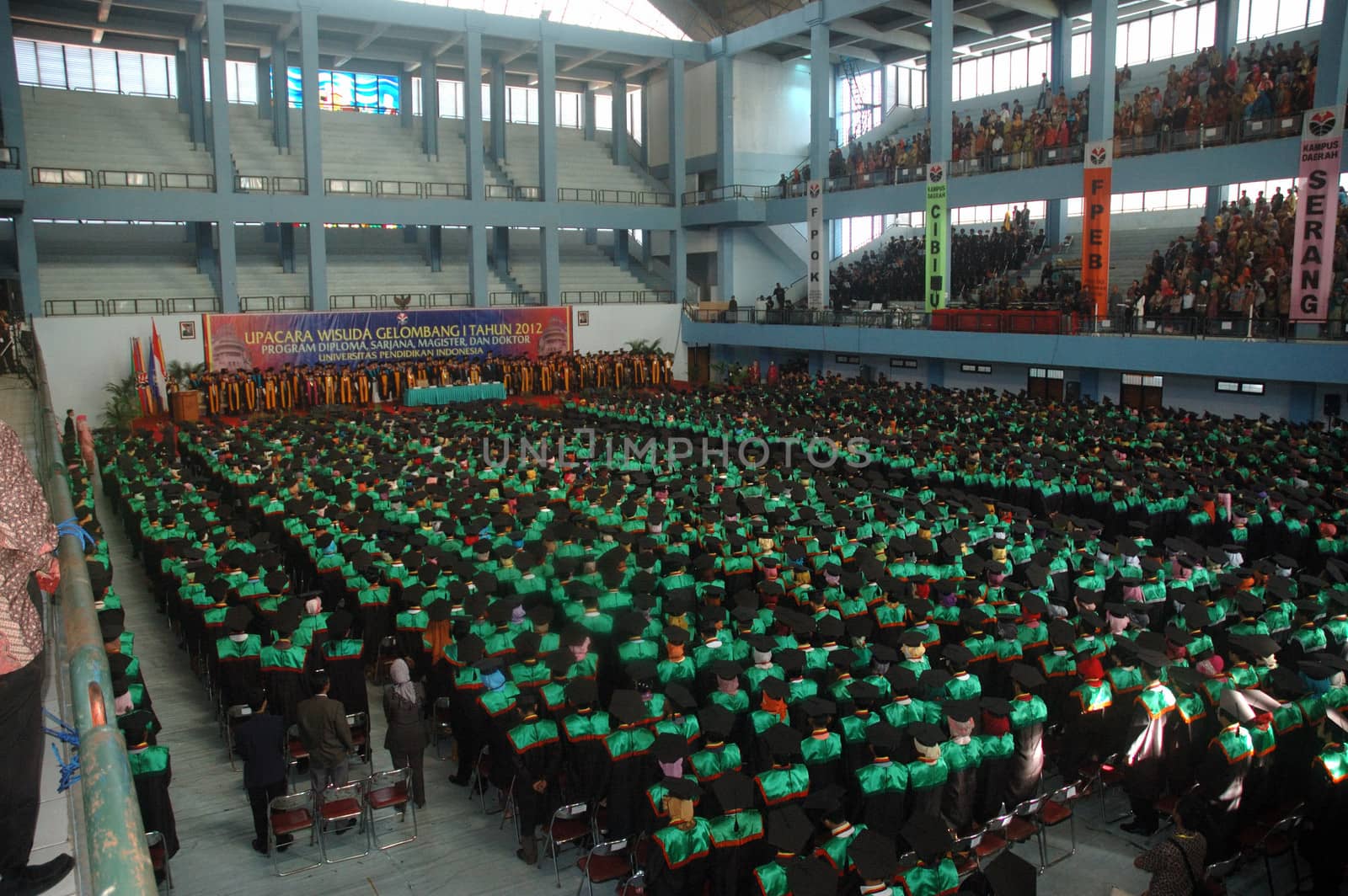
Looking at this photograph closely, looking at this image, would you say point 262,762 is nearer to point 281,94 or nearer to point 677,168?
point 281,94

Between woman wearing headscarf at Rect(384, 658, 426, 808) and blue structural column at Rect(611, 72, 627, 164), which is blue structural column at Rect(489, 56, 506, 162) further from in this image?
woman wearing headscarf at Rect(384, 658, 426, 808)

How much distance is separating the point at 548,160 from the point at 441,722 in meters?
24.4

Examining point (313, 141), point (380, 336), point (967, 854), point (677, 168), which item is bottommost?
point (967, 854)

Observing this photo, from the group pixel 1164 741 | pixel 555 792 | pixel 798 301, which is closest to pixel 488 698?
pixel 555 792

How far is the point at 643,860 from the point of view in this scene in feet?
19.2

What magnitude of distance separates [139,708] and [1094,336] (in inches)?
725

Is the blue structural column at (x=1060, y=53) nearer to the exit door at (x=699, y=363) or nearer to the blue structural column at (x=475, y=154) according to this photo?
the exit door at (x=699, y=363)

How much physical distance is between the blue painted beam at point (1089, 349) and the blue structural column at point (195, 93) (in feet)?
54.9

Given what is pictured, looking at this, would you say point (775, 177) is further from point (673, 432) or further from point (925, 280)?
point (673, 432)

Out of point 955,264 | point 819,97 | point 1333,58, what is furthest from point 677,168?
point 1333,58

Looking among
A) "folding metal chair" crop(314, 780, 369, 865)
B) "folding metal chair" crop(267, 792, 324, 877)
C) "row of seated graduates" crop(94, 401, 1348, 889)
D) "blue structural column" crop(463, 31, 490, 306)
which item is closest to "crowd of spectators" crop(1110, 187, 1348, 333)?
"row of seated graduates" crop(94, 401, 1348, 889)

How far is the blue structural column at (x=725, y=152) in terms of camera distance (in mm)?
31812

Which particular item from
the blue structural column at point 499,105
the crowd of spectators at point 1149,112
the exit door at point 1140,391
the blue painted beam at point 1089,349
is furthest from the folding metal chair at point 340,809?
the blue structural column at point 499,105

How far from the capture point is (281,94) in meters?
28.2
